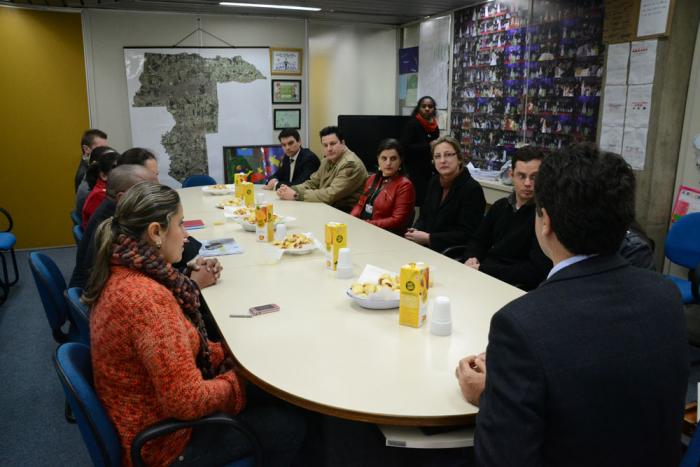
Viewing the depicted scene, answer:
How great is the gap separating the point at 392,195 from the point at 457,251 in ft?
2.39

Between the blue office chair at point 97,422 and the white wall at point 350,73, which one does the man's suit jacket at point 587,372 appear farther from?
the white wall at point 350,73

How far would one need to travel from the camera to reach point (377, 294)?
83.9 inches

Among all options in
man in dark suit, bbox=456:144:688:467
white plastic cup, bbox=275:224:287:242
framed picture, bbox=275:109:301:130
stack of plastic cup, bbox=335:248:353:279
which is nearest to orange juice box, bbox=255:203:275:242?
white plastic cup, bbox=275:224:287:242

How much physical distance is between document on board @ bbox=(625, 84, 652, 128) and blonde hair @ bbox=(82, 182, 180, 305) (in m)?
3.37

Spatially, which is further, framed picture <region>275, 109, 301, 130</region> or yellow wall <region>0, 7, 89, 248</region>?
framed picture <region>275, 109, 301, 130</region>

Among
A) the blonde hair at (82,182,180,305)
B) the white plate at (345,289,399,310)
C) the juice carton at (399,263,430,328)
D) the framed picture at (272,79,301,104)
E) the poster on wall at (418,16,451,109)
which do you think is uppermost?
the poster on wall at (418,16,451,109)

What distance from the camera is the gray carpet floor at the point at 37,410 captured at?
234 centimetres

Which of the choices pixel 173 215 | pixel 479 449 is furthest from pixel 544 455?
pixel 173 215

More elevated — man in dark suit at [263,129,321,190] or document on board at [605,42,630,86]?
document on board at [605,42,630,86]

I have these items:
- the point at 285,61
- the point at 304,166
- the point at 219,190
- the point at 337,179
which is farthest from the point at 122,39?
the point at 337,179

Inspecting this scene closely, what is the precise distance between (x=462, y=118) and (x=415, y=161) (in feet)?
2.29

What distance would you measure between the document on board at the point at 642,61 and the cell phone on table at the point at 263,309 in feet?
10.1

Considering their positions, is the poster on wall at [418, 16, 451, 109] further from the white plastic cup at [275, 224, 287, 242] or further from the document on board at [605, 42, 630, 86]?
the white plastic cup at [275, 224, 287, 242]

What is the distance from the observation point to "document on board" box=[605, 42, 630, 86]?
3.92m
